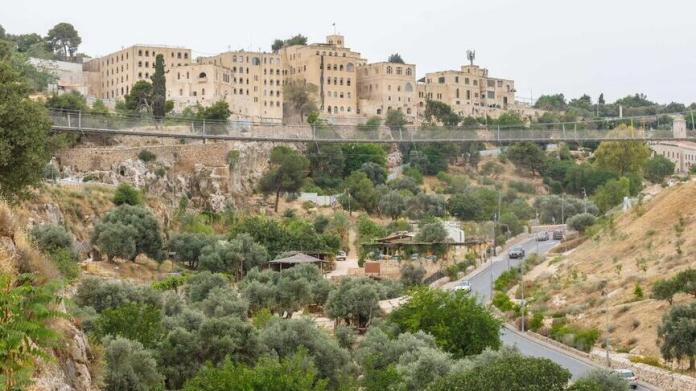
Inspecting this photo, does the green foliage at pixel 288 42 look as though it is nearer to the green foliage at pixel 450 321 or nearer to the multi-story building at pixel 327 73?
the multi-story building at pixel 327 73

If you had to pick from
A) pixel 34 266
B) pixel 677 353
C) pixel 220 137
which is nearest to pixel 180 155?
pixel 220 137

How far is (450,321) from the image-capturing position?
1416 inches

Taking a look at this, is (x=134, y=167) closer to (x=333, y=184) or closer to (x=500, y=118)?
(x=333, y=184)

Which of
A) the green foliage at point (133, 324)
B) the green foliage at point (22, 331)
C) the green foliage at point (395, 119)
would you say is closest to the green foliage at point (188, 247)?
the green foliage at point (133, 324)

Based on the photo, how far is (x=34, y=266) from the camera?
14.4m

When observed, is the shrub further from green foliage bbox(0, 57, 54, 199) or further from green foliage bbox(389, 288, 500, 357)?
green foliage bbox(0, 57, 54, 199)

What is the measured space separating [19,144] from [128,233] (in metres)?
32.2

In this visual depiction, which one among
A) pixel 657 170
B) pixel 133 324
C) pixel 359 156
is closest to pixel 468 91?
pixel 657 170

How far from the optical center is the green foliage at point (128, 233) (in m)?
49.8

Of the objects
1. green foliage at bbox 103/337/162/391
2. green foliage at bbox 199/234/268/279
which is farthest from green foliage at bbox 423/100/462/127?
green foliage at bbox 103/337/162/391

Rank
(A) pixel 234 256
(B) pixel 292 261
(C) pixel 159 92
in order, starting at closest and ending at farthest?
(A) pixel 234 256
(B) pixel 292 261
(C) pixel 159 92

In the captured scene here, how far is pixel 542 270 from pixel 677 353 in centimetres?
2304

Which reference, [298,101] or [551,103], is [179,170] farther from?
[551,103]

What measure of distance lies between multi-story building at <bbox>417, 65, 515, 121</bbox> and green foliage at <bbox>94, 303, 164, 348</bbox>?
92.5 meters
